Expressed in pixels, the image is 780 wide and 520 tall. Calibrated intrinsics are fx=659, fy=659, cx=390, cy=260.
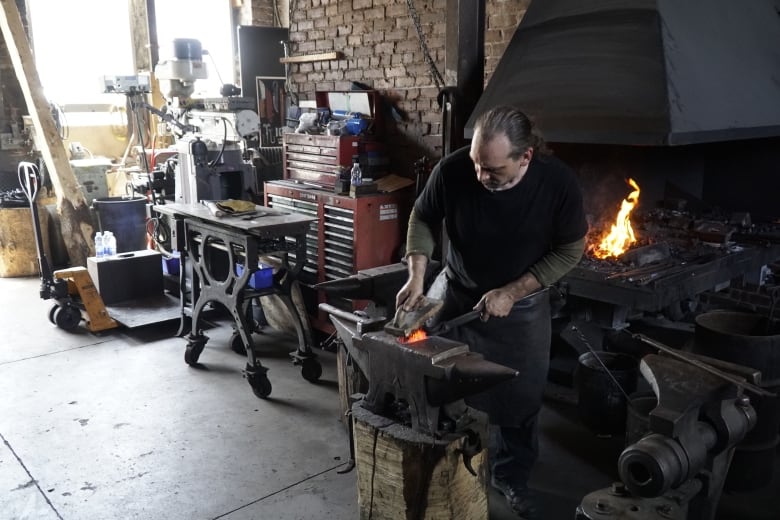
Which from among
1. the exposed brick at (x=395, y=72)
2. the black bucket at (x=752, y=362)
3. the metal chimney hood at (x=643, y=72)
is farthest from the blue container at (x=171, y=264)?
the black bucket at (x=752, y=362)

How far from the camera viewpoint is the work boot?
2.42 meters

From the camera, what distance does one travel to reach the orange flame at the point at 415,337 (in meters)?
1.93

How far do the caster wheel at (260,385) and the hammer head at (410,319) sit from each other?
1.56m

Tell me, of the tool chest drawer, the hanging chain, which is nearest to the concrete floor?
the tool chest drawer

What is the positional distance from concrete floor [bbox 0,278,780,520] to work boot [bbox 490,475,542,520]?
0.13 feet

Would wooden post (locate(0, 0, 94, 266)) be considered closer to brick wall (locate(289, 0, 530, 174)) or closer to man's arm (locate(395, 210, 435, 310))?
brick wall (locate(289, 0, 530, 174))

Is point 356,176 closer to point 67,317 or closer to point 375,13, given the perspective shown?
point 375,13

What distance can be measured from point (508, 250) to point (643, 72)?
3.60ft

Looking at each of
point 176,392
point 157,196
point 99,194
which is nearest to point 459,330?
point 176,392

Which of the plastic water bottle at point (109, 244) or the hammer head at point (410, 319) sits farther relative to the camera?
the plastic water bottle at point (109, 244)

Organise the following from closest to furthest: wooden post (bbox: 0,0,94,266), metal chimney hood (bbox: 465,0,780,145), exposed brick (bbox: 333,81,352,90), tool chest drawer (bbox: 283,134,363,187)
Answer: metal chimney hood (bbox: 465,0,780,145)
tool chest drawer (bbox: 283,134,363,187)
exposed brick (bbox: 333,81,352,90)
wooden post (bbox: 0,0,94,266)

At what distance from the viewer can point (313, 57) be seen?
516cm

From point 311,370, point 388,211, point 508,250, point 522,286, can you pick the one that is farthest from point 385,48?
point 522,286

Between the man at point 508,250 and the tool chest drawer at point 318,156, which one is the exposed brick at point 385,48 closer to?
the tool chest drawer at point 318,156
